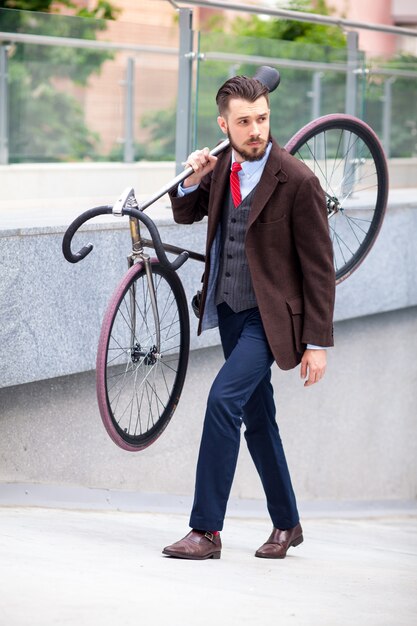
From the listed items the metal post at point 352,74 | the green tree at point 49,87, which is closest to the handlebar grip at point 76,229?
the metal post at point 352,74

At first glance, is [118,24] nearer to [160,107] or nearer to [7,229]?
[160,107]

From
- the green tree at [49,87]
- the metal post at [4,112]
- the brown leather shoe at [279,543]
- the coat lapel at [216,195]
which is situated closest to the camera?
the coat lapel at [216,195]

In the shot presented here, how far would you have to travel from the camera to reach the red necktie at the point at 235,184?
4.43m

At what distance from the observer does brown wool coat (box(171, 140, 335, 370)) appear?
4363 mm

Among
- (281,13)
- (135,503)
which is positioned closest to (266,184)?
(135,503)

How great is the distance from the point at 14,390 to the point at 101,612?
2167mm

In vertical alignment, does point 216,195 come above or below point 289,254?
above

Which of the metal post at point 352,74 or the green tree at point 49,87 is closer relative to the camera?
the metal post at point 352,74

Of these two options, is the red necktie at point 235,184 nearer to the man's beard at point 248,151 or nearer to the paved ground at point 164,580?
the man's beard at point 248,151

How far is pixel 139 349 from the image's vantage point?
4727 millimetres

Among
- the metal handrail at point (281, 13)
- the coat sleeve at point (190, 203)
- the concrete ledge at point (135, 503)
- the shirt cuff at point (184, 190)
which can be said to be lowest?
the concrete ledge at point (135, 503)

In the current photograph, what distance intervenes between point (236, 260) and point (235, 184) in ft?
0.92

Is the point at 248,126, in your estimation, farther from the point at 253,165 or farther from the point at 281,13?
the point at 281,13

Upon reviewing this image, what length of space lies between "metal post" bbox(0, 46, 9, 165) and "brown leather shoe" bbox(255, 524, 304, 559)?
5095mm
